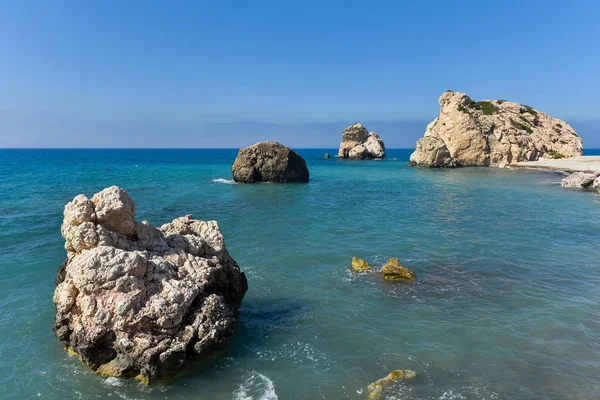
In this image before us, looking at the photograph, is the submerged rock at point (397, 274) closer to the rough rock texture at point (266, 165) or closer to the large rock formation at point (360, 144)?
the rough rock texture at point (266, 165)

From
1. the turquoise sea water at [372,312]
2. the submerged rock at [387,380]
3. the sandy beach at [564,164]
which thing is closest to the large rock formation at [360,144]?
the sandy beach at [564,164]

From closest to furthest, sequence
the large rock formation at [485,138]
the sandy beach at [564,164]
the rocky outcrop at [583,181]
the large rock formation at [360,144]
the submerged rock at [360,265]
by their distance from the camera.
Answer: the submerged rock at [360,265] → the rocky outcrop at [583,181] → the sandy beach at [564,164] → the large rock formation at [485,138] → the large rock formation at [360,144]

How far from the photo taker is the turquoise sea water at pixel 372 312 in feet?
35.0

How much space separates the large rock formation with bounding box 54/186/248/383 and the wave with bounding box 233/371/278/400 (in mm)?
1564

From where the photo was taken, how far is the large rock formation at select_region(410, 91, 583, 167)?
91.2 meters

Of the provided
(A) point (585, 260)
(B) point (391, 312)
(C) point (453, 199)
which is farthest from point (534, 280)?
(C) point (453, 199)

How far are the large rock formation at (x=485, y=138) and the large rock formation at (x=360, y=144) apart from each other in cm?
3434

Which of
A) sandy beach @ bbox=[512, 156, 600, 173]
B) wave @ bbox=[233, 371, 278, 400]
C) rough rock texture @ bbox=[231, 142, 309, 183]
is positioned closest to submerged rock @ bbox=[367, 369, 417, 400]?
wave @ bbox=[233, 371, 278, 400]

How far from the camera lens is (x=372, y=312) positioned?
1505 cm

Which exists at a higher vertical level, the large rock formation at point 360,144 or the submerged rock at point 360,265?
the large rock formation at point 360,144

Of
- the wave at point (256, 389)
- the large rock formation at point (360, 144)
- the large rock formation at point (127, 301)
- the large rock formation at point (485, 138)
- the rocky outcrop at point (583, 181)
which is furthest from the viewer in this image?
the large rock formation at point (360, 144)

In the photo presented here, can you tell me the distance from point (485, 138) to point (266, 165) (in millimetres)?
58835

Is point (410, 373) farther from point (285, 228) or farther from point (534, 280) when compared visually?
point (285, 228)

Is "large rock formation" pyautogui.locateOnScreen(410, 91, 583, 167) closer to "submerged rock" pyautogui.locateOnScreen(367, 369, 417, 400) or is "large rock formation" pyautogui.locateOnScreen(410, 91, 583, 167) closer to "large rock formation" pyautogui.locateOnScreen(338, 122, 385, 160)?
"large rock formation" pyautogui.locateOnScreen(338, 122, 385, 160)
